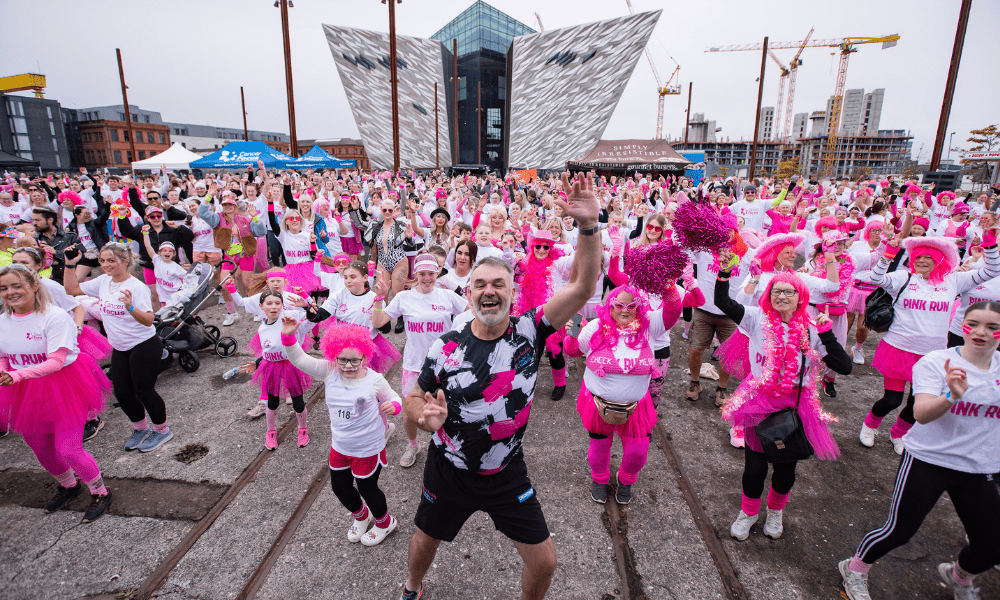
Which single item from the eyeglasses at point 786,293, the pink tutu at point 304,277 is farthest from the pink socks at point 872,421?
the pink tutu at point 304,277

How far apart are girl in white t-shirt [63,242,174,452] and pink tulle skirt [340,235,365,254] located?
182 inches

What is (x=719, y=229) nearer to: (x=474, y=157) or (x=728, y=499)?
(x=728, y=499)

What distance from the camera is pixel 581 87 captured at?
45.1 metres

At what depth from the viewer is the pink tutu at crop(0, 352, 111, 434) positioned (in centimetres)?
325

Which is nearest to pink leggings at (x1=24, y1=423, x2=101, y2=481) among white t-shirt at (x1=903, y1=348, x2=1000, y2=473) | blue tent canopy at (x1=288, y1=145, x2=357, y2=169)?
white t-shirt at (x1=903, y1=348, x2=1000, y2=473)

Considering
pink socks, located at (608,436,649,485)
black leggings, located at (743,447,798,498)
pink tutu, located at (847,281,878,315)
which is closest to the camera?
black leggings, located at (743,447,798,498)

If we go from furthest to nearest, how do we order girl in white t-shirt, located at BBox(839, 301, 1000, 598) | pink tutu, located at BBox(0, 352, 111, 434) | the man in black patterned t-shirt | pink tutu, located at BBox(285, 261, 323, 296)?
pink tutu, located at BBox(285, 261, 323, 296) < pink tutu, located at BBox(0, 352, 111, 434) < girl in white t-shirt, located at BBox(839, 301, 1000, 598) < the man in black patterned t-shirt

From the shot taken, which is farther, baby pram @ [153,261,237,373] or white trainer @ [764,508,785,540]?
baby pram @ [153,261,237,373]

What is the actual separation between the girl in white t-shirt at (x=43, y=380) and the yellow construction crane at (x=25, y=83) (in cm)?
11733

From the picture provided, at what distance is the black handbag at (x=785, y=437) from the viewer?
2879 mm

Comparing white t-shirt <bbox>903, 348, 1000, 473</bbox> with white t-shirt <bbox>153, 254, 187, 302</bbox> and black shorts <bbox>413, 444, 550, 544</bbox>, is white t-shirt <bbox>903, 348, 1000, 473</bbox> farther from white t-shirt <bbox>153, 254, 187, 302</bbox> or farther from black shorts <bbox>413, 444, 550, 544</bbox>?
white t-shirt <bbox>153, 254, 187, 302</bbox>

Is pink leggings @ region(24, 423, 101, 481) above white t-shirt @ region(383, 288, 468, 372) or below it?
below

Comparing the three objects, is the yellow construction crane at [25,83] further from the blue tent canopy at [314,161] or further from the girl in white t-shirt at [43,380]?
the girl in white t-shirt at [43,380]

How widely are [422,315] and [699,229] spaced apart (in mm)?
2372
